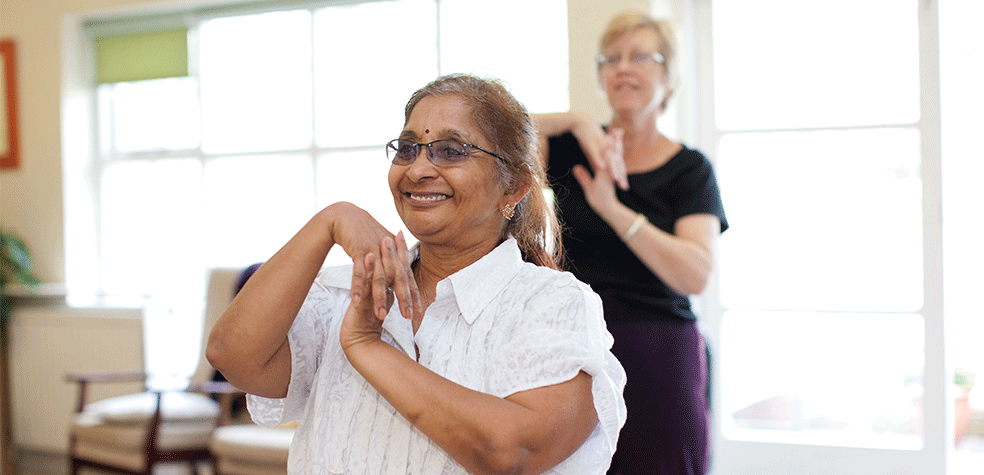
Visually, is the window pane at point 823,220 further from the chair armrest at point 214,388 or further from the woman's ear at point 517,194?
the woman's ear at point 517,194

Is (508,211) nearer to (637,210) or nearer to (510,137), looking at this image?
(510,137)

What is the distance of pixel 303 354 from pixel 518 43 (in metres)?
2.88

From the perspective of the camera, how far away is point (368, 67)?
4188mm

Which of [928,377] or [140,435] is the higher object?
[928,377]

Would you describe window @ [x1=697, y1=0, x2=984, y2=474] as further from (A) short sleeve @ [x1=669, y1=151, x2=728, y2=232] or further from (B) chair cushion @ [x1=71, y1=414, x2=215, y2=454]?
(B) chair cushion @ [x1=71, y1=414, x2=215, y2=454]

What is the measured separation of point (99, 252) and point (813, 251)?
4.14m

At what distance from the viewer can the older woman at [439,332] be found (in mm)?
1003

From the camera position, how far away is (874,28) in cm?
319

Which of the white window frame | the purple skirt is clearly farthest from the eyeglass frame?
the white window frame

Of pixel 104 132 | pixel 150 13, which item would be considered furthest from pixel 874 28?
pixel 104 132

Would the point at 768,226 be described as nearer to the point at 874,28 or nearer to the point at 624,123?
the point at 874,28

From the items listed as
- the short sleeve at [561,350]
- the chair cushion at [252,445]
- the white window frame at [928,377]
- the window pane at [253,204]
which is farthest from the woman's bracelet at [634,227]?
the window pane at [253,204]

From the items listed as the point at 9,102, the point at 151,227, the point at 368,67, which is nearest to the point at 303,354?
the point at 368,67

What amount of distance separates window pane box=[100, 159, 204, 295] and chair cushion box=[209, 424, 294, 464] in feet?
5.51
